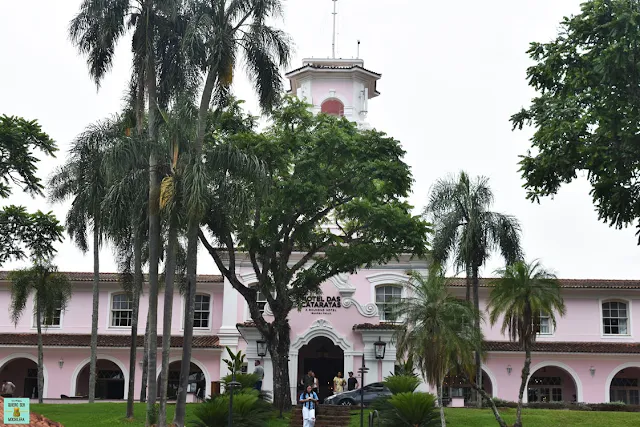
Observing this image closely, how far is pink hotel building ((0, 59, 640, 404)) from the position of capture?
39719 mm

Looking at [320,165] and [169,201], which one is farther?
[320,165]

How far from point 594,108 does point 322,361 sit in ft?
69.0

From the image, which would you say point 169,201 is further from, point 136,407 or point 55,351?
point 55,351

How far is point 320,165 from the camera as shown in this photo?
28.4 m

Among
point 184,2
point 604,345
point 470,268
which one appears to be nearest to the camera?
point 184,2

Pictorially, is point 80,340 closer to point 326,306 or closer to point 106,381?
point 106,381

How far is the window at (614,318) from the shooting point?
42375mm

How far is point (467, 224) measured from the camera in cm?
3428

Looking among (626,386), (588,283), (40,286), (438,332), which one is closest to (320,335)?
(40,286)

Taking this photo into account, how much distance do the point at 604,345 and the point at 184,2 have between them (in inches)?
1063

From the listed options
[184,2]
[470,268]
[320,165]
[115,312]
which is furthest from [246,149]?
[115,312]

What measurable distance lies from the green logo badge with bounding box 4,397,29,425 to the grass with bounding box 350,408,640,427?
43.0 feet

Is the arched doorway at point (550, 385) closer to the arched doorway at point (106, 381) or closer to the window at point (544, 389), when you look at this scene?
the window at point (544, 389)

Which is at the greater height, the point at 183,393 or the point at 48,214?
the point at 48,214
